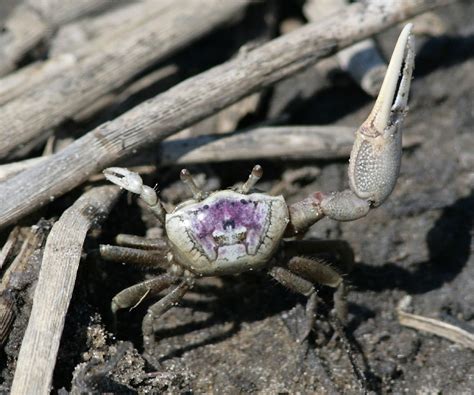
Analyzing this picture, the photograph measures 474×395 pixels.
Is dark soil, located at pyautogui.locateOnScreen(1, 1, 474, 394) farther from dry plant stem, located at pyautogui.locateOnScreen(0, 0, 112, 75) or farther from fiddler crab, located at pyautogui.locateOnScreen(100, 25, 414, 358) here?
dry plant stem, located at pyautogui.locateOnScreen(0, 0, 112, 75)

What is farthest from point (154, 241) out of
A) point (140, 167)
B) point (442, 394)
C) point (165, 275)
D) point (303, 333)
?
point (442, 394)

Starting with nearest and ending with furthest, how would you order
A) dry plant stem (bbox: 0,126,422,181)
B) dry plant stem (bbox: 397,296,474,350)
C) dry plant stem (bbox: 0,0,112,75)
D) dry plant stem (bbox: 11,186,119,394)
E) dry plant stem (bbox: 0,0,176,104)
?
1. dry plant stem (bbox: 11,186,119,394)
2. dry plant stem (bbox: 397,296,474,350)
3. dry plant stem (bbox: 0,126,422,181)
4. dry plant stem (bbox: 0,0,176,104)
5. dry plant stem (bbox: 0,0,112,75)

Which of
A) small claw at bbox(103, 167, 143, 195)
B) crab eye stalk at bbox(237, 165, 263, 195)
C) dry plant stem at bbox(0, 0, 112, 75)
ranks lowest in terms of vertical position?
crab eye stalk at bbox(237, 165, 263, 195)

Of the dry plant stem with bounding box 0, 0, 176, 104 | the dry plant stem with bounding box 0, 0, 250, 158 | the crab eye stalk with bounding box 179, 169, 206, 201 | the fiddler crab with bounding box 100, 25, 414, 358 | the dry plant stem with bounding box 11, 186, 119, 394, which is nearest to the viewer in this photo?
the dry plant stem with bounding box 11, 186, 119, 394

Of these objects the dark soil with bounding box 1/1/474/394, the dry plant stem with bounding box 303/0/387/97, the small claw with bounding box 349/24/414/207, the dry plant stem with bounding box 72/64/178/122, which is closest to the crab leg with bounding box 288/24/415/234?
the small claw with bounding box 349/24/414/207

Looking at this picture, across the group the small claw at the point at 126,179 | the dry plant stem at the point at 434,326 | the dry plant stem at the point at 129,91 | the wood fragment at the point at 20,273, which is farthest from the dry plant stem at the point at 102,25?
the dry plant stem at the point at 434,326

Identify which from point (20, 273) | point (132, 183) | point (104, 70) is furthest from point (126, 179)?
point (104, 70)

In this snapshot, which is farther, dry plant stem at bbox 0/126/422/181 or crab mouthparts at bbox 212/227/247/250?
dry plant stem at bbox 0/126/422/181
